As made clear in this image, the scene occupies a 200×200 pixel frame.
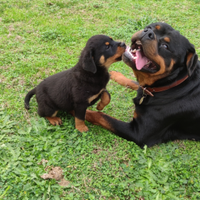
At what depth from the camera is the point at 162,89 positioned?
3.04m

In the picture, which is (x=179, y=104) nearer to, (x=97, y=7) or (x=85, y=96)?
(x=85, y=96)

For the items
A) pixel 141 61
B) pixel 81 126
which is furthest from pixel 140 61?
pixel 81 126

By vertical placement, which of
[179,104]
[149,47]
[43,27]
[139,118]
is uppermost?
[149,47]

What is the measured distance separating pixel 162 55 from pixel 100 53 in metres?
0.89

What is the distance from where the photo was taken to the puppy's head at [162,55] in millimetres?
2812

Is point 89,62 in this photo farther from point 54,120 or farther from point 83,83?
point 54,120

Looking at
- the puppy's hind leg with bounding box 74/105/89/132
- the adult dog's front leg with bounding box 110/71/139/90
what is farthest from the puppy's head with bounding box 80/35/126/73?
the adult dog's front leg with bounding box 110/71/139/90

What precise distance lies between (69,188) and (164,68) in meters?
2.08

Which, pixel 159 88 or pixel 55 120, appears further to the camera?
pixel 55 120

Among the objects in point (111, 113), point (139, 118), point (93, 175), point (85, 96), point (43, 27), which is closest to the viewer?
point (93, 175)

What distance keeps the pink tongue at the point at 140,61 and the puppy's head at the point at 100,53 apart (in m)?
0.25

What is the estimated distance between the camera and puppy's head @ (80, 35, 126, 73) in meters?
2.83

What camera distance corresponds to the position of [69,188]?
8.63ft

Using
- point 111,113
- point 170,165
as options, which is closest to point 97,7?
point 111,113
